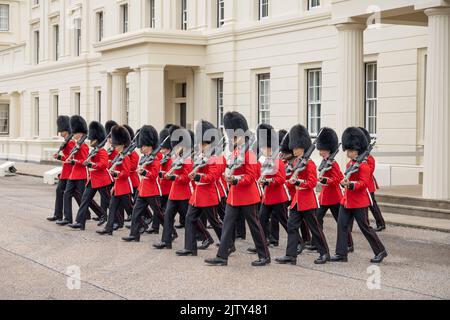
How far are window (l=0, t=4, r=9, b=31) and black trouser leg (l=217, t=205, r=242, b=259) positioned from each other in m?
41.7

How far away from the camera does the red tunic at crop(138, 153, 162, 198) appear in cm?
1288

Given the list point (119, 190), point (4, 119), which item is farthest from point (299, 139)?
point (4, 119)

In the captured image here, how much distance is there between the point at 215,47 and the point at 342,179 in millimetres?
16604

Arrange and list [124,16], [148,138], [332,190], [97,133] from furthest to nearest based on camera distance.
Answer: [124,16] → [97,133] → [148,138] → [332,190]

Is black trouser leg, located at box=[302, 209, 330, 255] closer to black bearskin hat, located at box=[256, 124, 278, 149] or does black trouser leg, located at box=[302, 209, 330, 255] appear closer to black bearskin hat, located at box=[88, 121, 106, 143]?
black bearskin hat, located at box=[256, 124, 278, 149]

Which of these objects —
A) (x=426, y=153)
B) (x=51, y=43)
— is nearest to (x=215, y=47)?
(x=426, y=153)

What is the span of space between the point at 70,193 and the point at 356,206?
18.4ft

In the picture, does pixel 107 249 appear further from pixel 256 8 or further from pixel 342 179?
pixel 256 8

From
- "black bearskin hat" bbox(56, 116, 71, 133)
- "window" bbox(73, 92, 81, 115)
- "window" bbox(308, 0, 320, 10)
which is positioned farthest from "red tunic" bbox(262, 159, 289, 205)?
"window" bbox(73, 92, 81, 115)

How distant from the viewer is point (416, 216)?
52.2 ft

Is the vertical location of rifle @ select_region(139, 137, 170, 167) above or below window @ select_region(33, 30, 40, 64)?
below

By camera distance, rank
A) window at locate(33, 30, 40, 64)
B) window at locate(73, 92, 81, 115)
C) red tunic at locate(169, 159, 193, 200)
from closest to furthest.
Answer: red tunic at locate(169, 159, 193, 200)
window at locate(73, 92, 81, 115)
window at locate(33, 30, 40, 64)

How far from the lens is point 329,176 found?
12.0 metres

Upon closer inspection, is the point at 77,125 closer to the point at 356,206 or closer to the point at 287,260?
the point at 287,260
